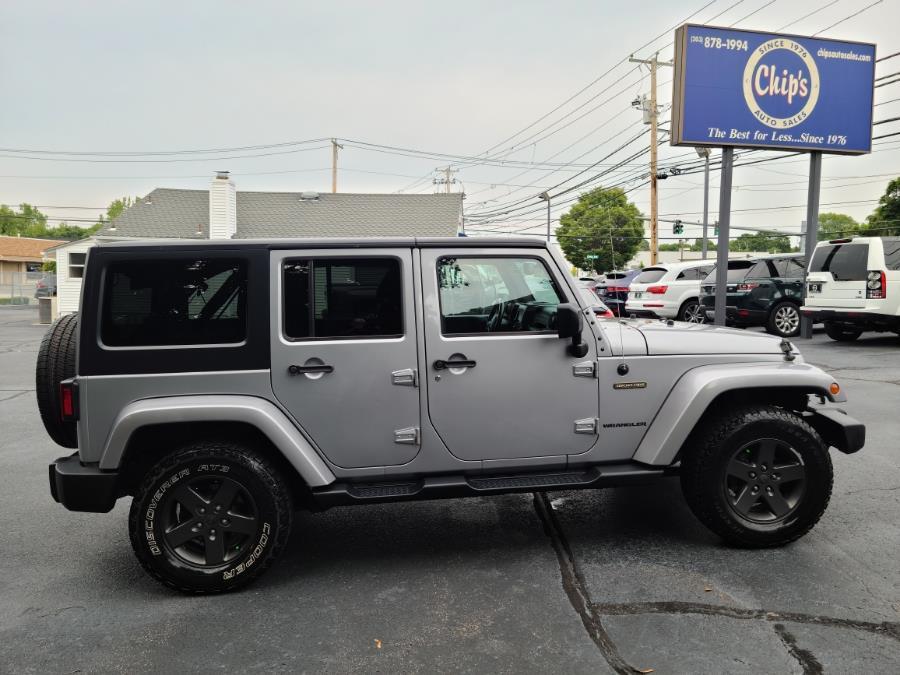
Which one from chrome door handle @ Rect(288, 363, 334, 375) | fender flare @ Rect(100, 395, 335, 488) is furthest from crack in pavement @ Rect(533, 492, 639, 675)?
chrome door handle @ Rect(288, 363, 334, 375)

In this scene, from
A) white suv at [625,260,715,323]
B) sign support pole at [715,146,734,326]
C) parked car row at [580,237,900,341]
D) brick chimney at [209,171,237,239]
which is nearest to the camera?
parked car row at [580,237,900,341]

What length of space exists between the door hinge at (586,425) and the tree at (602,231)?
63282 millimetres

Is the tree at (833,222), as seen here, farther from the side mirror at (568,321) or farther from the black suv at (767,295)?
the side mirror at (568,321)

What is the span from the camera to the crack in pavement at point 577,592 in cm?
290

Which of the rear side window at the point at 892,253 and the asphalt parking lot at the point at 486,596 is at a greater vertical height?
the rear side window at the point at 892,253

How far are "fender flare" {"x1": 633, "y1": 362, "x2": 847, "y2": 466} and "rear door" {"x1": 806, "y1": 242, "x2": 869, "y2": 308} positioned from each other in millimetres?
10171

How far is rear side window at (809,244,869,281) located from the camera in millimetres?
12672

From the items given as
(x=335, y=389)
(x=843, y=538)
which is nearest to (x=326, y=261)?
(x=335, y=389)

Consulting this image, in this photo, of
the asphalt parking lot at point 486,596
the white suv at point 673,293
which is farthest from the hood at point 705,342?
the white suv at point 673,293

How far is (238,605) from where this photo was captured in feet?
11.3

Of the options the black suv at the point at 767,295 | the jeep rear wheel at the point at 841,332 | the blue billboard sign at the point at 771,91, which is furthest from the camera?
the black suv at the point at 767,295

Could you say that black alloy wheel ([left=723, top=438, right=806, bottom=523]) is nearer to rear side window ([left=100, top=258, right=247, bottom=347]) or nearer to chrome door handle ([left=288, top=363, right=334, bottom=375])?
chrome door handle ([left=288, top=363, right=334, bottom=375])

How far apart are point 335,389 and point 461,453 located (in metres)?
0.76

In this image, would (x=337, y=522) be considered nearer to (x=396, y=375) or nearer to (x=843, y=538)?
(x=396, y=375)
